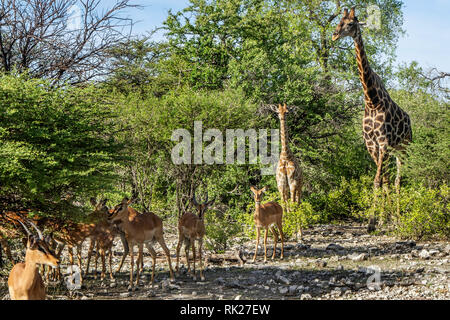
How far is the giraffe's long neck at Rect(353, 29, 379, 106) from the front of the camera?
15.1m

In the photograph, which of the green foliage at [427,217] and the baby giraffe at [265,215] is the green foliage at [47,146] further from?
the green foliage at [427,217]

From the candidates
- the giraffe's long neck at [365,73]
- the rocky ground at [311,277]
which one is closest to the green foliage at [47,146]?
the rocky ground at [311,277]

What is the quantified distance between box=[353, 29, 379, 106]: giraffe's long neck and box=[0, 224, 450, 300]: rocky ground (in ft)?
14.5

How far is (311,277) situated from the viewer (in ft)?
33.8

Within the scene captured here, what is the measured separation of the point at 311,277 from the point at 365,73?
7.40 m

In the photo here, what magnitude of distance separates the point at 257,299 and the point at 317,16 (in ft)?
72.3

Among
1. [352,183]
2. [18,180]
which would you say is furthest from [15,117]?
[352,183]

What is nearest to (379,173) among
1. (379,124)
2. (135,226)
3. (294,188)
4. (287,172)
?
(379,124)

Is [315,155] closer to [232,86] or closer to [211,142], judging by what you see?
[232,86]

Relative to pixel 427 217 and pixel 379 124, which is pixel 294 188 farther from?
pixel 427 217

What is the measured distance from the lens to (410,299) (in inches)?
327

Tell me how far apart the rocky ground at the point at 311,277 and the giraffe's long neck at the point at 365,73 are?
441 centimetres

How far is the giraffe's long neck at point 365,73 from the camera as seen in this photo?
15055 millimetres

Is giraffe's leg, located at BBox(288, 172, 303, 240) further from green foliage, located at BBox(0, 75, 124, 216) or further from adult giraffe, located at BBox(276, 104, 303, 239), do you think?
green foliage, located at BBox(0, 75, 124, 216)
